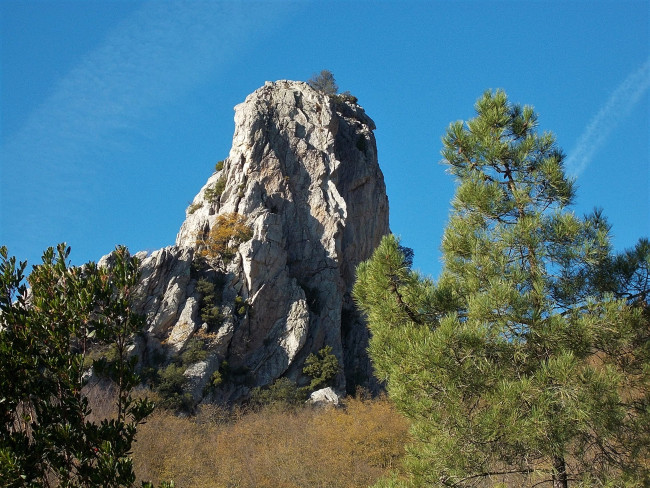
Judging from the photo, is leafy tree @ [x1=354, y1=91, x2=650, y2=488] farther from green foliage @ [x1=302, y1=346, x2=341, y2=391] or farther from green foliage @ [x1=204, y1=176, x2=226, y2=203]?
green foliage @ [x1=204, y1=176, x2=226, y2=203]

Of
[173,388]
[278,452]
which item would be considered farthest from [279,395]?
[278,452]

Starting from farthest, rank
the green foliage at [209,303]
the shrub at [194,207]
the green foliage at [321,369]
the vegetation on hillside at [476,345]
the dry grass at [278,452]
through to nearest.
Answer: the shrub at [194,207], the green foliage at [321,369], the green foliage at [209,303], the dry grass at [278,452], the vegetation on hillside at [476,345]

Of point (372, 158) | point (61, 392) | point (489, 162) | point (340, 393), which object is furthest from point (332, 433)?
point (372, 158)

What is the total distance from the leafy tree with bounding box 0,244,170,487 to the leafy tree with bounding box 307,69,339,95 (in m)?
59.2

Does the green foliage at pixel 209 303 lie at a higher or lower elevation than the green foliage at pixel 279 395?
higher

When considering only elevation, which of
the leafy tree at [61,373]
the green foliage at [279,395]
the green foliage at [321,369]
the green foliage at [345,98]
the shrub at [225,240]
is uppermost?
the green foliage at [345,98]

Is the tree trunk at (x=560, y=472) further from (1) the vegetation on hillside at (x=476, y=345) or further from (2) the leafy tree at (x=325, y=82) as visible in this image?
(2) the leafy tree at (x=325, y=82)

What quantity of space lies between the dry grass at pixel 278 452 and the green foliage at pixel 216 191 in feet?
70.1

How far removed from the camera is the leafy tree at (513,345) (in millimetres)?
6402

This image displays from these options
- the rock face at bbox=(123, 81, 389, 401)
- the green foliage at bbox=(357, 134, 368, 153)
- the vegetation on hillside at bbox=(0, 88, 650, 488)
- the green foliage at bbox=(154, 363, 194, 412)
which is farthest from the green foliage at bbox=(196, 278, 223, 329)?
the vegetation on hillside at bbox=(0, 88, 650, 488)

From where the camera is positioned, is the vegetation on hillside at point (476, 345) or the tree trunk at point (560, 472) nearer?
the vegetation on hillside at point (476, 345)

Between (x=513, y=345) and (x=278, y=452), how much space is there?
2048 centimetres

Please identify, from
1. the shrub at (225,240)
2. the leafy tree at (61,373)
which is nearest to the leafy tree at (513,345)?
the leafy tree at (61,373)

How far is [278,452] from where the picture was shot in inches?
1016
